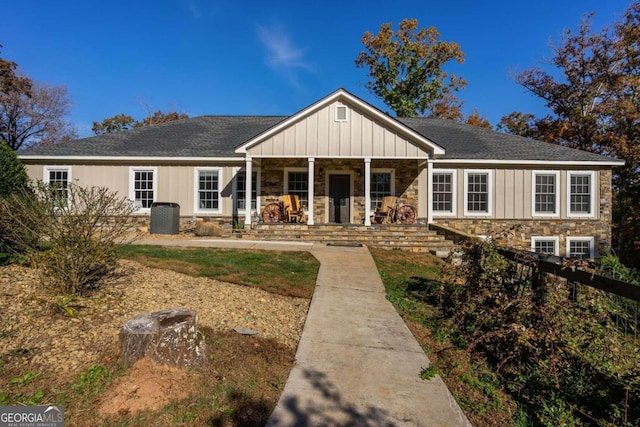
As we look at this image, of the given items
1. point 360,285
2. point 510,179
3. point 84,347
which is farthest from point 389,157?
point 84,347

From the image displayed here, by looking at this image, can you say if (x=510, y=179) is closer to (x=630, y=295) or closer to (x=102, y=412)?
(x=630, y=295)

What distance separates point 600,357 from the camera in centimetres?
322

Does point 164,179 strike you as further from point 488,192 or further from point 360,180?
point 488,192

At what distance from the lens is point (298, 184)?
14.8 m

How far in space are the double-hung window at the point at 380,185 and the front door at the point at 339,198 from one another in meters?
1.01

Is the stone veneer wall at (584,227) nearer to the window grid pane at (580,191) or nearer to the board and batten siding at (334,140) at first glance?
the window grid pane at (580,191)

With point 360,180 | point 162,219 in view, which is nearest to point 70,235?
point 162,219

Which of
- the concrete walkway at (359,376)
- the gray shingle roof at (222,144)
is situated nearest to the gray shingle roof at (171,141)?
the gray shingle roof at (222,144)

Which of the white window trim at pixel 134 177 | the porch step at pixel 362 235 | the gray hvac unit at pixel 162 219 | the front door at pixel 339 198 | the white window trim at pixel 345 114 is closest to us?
the porch step at pixel 362 235

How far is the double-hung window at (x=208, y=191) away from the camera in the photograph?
14.3 metres

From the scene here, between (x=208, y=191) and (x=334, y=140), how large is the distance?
5537 mm

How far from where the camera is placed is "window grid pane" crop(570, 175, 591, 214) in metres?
14.1

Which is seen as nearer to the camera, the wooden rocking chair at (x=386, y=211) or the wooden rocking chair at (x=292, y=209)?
the wooden rocking chair at (x=292, y=209)

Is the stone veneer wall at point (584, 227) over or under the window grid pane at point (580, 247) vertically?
over
